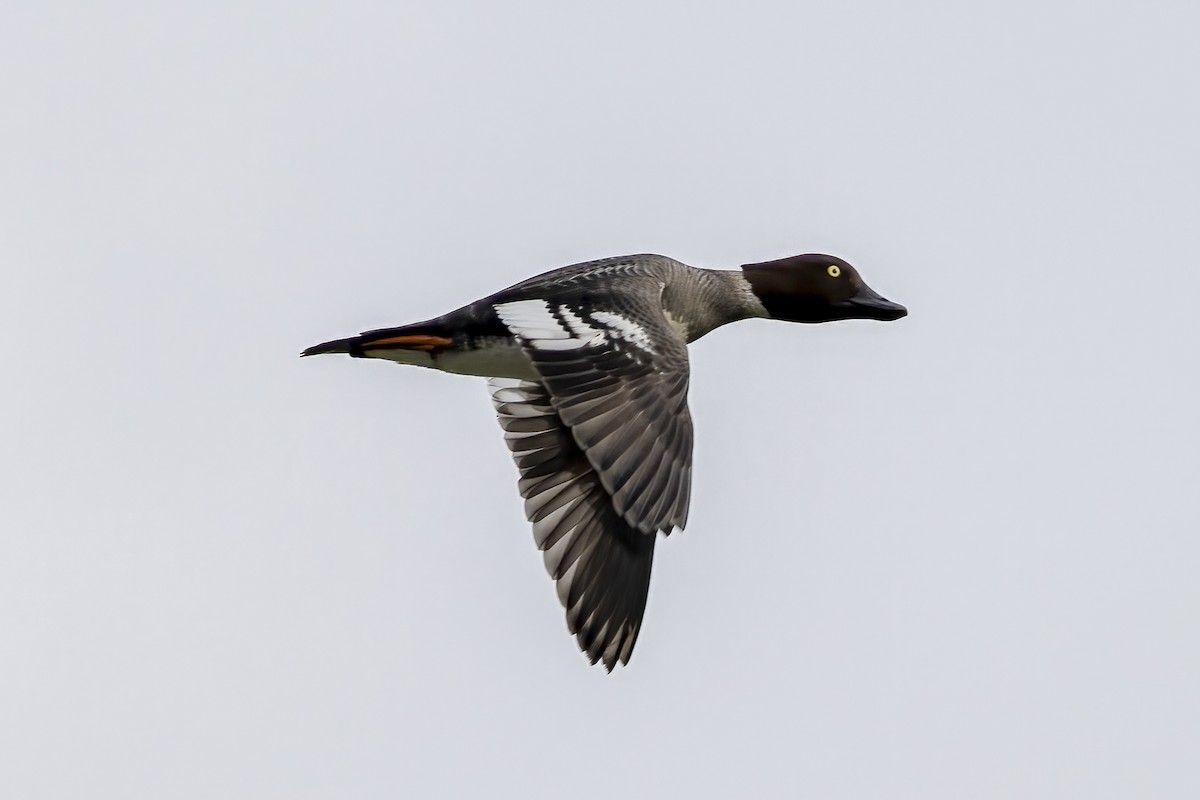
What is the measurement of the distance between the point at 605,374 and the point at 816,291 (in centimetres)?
285

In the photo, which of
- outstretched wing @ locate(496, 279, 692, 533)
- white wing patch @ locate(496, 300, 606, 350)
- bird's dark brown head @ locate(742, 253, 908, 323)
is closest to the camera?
outstretched wing @ locate(496, 279, 692, 533)

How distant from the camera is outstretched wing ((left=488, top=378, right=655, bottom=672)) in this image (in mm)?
9086

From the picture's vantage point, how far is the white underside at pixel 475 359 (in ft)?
31.4

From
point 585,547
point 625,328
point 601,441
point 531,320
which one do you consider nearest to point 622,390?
point 601,441

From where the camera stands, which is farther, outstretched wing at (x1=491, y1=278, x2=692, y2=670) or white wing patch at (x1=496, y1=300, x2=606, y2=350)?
white wing patch at (x1=496, y1=300, x2=606, y2=350)

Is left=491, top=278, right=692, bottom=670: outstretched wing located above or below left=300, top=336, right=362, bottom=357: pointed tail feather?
below

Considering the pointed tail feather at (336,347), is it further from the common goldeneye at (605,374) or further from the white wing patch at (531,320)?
the white wing patch at (531,320)

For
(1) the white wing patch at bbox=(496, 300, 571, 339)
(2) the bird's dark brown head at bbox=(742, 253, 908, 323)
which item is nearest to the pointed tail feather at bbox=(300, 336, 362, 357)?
(1) the white wing patch at bbox=(496, 300, 571, 339)

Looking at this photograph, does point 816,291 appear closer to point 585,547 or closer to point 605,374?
point 585,547

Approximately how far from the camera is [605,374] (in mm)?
8367

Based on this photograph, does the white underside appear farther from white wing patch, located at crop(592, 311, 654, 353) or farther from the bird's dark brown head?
the bird's dark brown head

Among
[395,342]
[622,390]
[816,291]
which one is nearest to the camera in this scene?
[622,390]

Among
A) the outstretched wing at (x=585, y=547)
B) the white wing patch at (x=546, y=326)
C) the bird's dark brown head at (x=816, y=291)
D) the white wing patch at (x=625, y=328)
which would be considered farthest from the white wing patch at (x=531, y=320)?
the bird's dark brown head at (x=816, y=291)

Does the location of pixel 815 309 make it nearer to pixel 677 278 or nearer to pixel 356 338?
pixel 677 278
